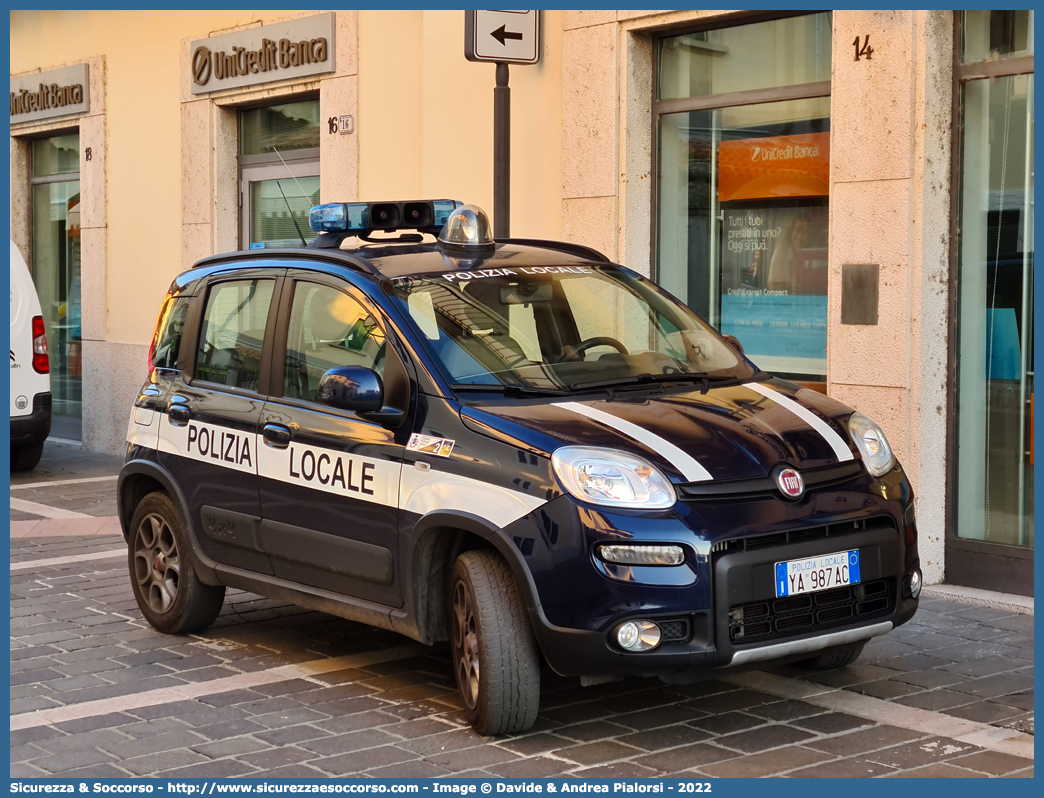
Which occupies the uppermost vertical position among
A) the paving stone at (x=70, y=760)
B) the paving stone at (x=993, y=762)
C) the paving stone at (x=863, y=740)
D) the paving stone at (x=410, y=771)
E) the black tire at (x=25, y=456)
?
the black tire at (x=25, y=456)

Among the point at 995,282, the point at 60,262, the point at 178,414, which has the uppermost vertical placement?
the point at 60,262

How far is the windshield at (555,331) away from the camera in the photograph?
552 centimetres

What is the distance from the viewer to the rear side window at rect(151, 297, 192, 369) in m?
6.93

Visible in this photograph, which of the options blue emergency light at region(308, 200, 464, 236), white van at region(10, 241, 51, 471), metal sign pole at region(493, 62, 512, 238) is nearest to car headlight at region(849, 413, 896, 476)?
blue emergency light at region(308, 200, 464, 236)

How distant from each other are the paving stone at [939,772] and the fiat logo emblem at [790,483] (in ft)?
3.15

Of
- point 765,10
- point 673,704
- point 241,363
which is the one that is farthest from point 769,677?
point 765,10

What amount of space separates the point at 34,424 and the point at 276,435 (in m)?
7.84

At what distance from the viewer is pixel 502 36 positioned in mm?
9031

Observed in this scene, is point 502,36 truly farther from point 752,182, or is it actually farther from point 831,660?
point 831,660

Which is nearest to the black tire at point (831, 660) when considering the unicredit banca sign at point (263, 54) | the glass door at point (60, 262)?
the unicredit banca sign at point (263, 54)

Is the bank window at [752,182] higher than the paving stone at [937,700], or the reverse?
the bank window at [752,182]

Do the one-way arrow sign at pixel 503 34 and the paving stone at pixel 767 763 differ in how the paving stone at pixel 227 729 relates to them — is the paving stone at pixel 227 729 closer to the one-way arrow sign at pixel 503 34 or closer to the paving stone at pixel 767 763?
the paving stone at pixel 767 763

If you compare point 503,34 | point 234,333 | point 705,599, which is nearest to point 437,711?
point 705,599

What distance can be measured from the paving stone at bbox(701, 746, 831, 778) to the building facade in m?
3.12
